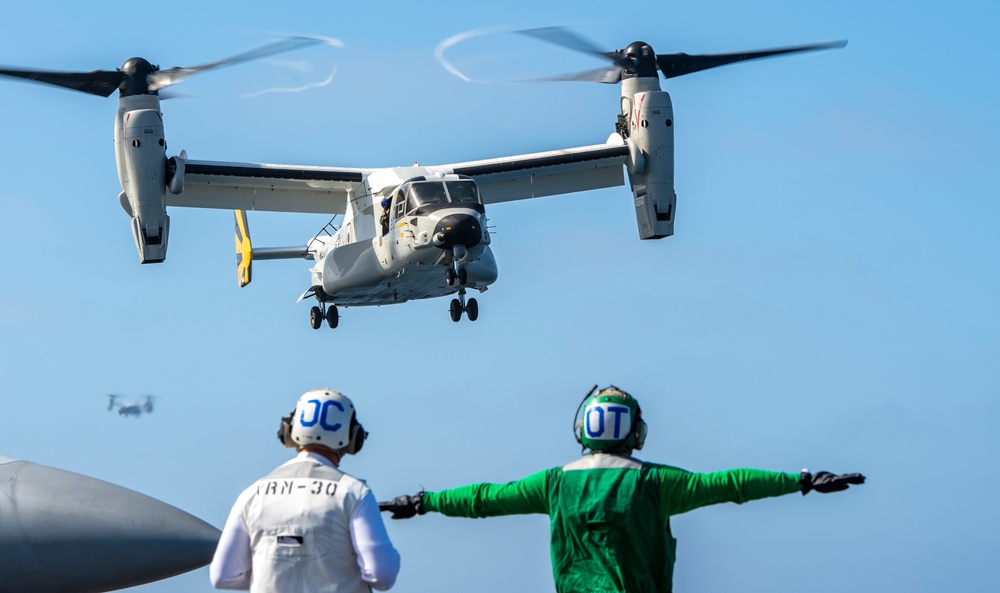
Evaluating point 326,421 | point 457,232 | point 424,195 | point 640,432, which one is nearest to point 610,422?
point 640,432

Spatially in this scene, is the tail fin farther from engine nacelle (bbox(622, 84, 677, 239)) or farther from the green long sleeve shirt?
the green long sleeve shirt

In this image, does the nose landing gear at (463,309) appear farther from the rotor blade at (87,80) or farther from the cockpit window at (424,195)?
the rotor blade at (87,80)

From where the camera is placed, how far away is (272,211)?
4194cm

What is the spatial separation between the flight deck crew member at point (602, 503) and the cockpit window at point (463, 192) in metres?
25.1

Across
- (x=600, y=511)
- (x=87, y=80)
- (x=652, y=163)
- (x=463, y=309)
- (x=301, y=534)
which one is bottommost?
(x=301, y=534)

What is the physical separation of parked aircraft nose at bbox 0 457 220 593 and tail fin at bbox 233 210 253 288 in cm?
3519

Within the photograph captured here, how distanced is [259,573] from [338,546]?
1.34 feet

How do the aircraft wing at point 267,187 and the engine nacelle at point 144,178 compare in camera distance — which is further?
the aircraft wing at point 267,187

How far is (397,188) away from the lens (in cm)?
3456

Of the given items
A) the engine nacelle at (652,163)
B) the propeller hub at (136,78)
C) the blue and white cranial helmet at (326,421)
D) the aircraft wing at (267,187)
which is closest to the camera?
the blue and white cranial helmet at (326,421)

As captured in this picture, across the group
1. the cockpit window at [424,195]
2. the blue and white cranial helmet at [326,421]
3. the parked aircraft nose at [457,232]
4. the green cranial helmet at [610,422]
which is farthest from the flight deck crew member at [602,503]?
the cockpit window at [424,195]

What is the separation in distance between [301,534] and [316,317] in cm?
3338

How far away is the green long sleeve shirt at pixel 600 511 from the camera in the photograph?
7570 mm

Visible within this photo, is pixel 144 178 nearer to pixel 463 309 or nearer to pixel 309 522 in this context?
pixel 463 309
